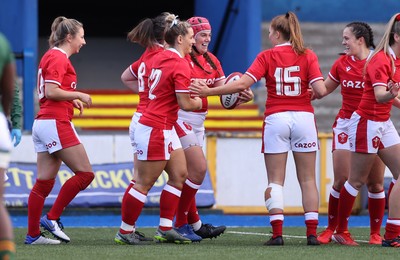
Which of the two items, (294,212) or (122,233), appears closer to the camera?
(122,233)

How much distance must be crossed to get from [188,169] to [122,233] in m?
0.93

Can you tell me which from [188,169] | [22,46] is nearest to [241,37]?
[22,46]

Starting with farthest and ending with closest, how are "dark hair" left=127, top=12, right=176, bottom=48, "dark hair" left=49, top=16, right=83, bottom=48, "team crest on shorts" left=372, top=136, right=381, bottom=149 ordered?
1. "dark hair" left=127, top=12, right=176, bottom=48
2. "dark hair" left=49, top=16, right=83, bottom=48
3. "team crest on shorts" left=372, top=136, right=381, bottom=149

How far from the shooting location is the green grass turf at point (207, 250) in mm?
7719

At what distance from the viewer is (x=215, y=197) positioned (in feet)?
47.2

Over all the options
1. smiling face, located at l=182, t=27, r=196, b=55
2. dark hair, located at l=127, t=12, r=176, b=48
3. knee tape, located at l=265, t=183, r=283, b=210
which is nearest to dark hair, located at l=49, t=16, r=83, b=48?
dark hair, located at l=127, t=12, r=176, b=48

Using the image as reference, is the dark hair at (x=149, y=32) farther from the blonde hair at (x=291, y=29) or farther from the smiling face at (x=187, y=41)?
the blonde hair at (x=291, y=29)

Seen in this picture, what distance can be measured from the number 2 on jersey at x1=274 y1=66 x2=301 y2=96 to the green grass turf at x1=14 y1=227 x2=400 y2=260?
123 centimetres

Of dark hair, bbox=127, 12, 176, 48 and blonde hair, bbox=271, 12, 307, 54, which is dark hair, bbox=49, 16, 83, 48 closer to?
dark hair, bbox=127, 12, 176, 48

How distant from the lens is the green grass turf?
25.3 ft

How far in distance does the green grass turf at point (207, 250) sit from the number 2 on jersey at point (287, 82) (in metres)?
1.23

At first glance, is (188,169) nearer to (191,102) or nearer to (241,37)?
(191,102)

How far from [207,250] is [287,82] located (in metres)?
1.54

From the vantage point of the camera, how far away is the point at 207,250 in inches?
323
